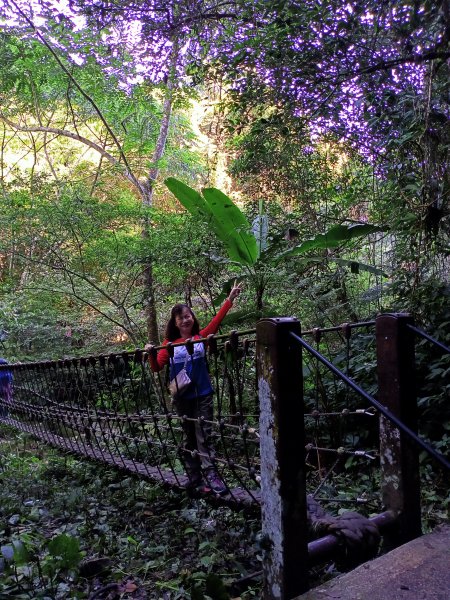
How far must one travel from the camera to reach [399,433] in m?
1.50

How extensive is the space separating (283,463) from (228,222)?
3174mm

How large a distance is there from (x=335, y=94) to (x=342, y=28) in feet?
1.75

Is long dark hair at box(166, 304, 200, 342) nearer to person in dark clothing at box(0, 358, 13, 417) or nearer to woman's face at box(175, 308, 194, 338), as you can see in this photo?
woman's face at box(175, 308, 194, 338)

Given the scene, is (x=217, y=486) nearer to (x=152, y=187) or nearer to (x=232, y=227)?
(x=232, y=227)

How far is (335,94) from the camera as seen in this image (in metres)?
3.38

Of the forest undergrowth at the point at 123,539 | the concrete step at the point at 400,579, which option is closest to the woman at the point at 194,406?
the forest undergrowth at the point at 123,539

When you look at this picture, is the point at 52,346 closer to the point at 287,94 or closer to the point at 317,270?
the point at 317,270

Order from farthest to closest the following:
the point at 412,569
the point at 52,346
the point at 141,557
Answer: the point at 52,346
the point at 141,557
the point at 412,569

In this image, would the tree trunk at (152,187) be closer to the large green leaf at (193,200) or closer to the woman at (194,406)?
the large green leaf at (193,200)

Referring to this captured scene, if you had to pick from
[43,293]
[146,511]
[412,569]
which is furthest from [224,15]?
[43,293]

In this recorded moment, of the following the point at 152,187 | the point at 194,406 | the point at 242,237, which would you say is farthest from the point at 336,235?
the point at 152,187

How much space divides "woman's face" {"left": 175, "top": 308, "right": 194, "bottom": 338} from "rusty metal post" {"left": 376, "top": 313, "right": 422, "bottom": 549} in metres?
1.51

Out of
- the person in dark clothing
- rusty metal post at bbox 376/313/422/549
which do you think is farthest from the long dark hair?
the person in dark clothing

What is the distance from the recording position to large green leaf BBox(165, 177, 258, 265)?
4.13 metres
